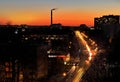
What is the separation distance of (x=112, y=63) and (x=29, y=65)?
1867cm

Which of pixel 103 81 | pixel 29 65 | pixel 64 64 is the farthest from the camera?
pixel 64 64

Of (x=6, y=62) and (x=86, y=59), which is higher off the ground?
(x=6, y=62)

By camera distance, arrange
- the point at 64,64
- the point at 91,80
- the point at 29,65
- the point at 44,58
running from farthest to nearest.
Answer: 1. the point at 64,64
2. the point at 44,58
3. the point at 29,65
4. the point at 91,80

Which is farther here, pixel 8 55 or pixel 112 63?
pixel 112 63

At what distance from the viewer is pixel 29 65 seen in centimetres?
6419

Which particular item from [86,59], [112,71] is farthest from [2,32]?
[112,71]

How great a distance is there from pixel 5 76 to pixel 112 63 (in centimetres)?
2388

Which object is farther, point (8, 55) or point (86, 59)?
point (86, 59)

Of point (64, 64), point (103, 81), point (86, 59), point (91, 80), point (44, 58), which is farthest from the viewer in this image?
point (86, 59)

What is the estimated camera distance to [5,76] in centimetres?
6000

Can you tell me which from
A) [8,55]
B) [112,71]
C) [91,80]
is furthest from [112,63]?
[8,55]

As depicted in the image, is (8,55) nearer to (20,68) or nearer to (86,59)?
(20,68)

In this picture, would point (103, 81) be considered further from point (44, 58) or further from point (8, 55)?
point (44, 58)

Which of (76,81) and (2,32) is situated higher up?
(2,32)
